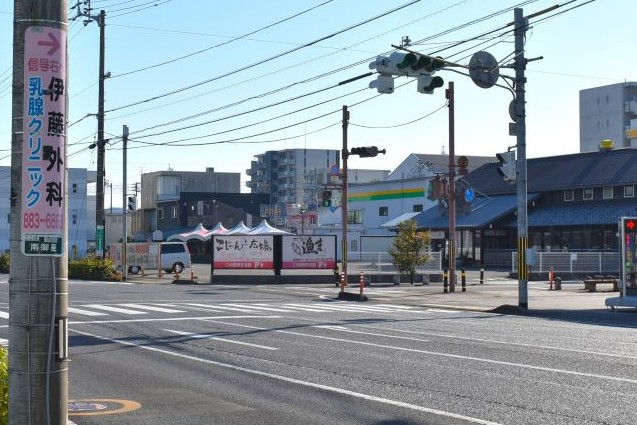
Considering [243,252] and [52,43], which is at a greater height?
[52,43]

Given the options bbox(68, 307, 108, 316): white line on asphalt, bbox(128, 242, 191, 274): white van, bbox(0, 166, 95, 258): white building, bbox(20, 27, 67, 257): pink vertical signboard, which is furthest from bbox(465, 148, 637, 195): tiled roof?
bbox(20, 27, 67, 257): pink vertical signboard

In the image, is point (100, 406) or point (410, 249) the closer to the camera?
point (100, 406)

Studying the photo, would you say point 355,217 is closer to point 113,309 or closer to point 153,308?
point 153,308

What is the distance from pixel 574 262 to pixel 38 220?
157 ft

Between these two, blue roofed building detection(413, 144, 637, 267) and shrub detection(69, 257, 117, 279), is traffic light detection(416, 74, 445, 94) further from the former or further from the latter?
blue roofed building detection(413, 144, 637, 267)

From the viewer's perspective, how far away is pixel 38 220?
17.6 feet

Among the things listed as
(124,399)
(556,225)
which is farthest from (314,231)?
(124,399)

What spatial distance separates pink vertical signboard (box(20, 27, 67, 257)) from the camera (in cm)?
537

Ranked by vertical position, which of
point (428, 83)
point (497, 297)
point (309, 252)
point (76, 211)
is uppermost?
point (76, 211)

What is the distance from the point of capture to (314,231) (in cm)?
8681

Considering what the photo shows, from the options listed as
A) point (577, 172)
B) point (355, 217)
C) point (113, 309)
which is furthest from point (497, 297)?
point (355, 217)

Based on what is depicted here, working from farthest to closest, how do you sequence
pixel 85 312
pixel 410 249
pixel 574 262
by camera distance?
pixel 574 262, pixel 410 249, pixel 85 312

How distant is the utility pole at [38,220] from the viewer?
5.36 m

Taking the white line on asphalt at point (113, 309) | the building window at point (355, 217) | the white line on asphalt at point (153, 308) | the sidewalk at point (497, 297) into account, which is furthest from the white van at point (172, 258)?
the building window at point (355, 217)
